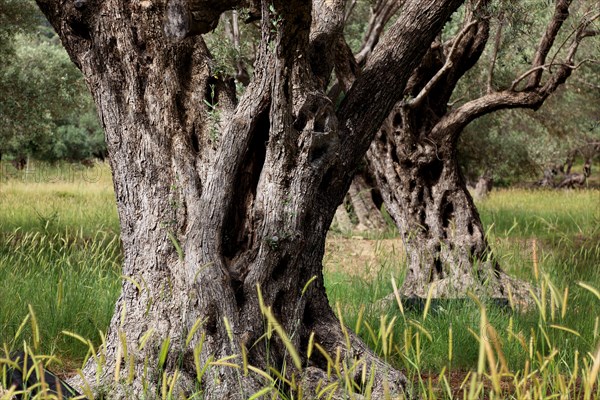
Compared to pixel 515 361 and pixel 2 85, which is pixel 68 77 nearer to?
pixel 2 85

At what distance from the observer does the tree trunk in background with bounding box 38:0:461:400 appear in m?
4.23

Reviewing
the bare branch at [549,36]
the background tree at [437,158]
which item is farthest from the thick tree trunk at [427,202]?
the bare branch at [549,36]

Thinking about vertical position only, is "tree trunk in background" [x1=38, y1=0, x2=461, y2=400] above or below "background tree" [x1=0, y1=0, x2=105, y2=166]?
below

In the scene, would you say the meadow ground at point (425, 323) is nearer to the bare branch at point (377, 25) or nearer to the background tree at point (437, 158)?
the background tree at point (437, 158)

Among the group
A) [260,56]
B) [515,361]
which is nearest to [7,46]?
[260,56]

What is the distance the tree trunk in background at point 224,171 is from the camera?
13.9 ft

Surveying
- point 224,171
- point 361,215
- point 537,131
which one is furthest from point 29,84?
point 537,131

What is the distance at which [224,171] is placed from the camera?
14.3 feet

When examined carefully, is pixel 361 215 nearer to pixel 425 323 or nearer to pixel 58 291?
pixel 425 323

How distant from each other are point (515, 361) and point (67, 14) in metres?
3.98

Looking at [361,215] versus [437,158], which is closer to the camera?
[437,158]

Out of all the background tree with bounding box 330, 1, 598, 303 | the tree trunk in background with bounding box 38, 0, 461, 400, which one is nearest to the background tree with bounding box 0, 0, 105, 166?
the background tree with bounding box 330, 1, 598, 303

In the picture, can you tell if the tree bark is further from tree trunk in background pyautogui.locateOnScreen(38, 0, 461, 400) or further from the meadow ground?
tree trunk in background pyautogui.locateOnScreen(38, 0, 461, 400)

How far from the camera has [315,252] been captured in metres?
4.60
